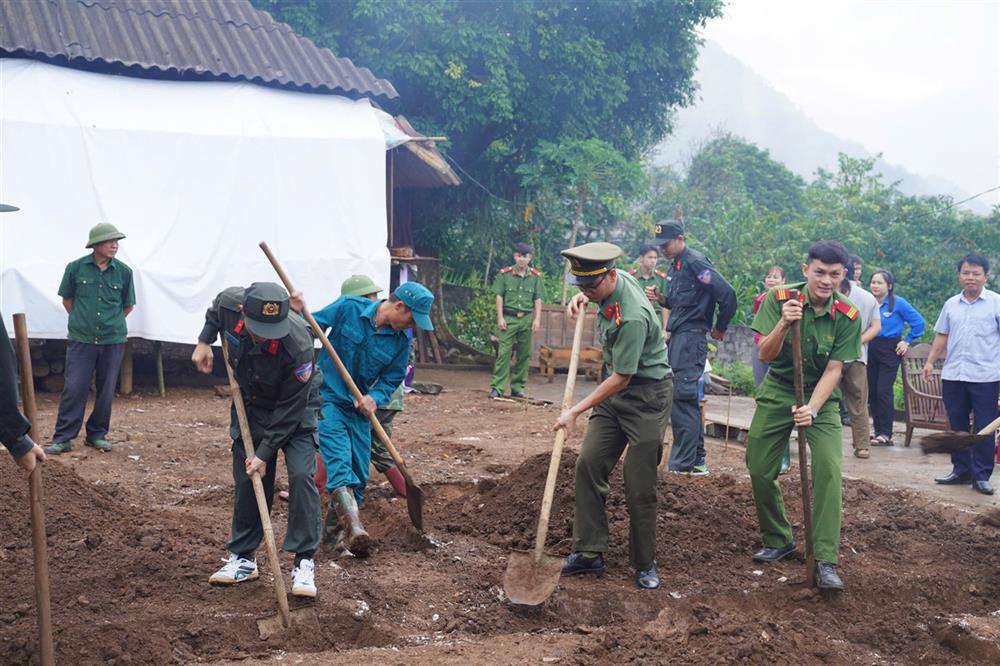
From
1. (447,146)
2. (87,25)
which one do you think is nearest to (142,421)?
(87,25)

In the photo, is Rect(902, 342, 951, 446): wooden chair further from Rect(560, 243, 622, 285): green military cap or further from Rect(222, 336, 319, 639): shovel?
Rect(222, 336, 319, 639): shovel

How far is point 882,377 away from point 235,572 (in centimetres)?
722

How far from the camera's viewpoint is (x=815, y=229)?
768 inches

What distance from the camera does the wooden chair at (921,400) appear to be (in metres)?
10.0

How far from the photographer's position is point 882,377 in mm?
10281

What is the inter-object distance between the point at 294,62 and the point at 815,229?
1078 centimetres

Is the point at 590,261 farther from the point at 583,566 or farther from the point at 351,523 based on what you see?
the point at 351,523

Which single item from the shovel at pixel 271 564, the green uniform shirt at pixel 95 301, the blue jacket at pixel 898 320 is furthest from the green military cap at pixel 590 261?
the blue jacket at pixel 898 320

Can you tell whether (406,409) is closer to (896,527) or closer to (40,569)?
(896,527)

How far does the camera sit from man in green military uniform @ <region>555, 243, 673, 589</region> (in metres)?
5.39

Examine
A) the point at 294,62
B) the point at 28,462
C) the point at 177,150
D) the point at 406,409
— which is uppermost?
the point at 294,62

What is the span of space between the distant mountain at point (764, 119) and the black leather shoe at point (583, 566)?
362 feet

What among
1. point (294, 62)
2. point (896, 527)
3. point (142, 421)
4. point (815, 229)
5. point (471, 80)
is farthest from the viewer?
point (815, 229)

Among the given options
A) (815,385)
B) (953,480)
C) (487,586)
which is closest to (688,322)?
(815,385)
